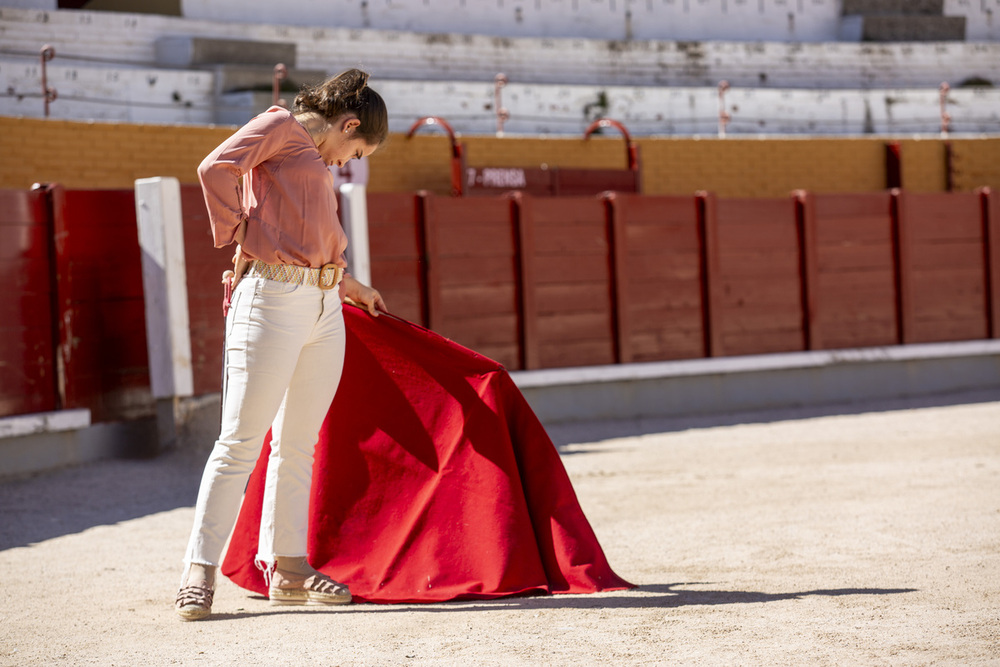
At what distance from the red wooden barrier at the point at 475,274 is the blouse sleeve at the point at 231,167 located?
200 inches

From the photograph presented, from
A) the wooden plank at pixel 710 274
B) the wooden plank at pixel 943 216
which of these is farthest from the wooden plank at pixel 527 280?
the wooden plank at pixel 943 216

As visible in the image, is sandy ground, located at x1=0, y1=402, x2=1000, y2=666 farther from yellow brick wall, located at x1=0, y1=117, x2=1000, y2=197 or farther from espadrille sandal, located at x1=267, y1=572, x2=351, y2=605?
yellow brick wall, located at x1=0, y1=117, x2=1000, y2=197

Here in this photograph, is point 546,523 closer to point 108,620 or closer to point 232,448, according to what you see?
point 232,448

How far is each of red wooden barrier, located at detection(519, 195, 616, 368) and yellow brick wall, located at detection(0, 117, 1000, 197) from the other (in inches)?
82.7

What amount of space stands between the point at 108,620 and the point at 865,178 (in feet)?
37.1

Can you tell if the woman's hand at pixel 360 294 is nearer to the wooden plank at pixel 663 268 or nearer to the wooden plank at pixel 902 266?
the wooden plank at pixel 663 268

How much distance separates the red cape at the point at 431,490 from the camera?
10.4 ft

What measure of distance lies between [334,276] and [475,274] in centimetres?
521

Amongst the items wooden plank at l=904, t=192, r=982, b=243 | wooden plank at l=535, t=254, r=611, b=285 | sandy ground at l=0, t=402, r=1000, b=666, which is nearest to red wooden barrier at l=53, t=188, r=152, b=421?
sandy ground at l=0, t=402, r=1000, b=666

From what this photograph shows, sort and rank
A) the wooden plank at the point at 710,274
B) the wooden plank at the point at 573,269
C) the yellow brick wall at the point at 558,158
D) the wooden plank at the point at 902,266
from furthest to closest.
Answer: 1. the wooden plank at the point at 902,266
2. the wooden plank at the point at 710,274
3. the yellow brick wall at the point at 558,158
4. the wooden plank at the point at 573,269

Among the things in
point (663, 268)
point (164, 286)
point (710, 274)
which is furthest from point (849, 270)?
point (164, 286)

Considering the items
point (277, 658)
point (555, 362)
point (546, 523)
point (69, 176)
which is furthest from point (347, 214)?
point (277, 658)

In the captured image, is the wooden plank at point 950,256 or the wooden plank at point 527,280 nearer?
the wooden plank at point 527,280

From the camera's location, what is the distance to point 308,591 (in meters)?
3.16
